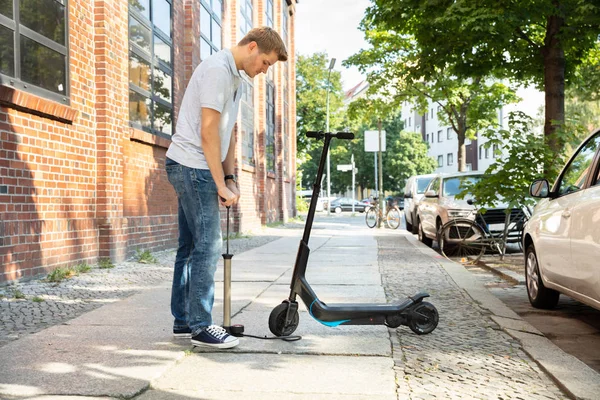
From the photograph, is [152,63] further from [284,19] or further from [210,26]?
[284,19]

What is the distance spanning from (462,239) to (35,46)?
7382mm

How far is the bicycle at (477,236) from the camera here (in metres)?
11.2

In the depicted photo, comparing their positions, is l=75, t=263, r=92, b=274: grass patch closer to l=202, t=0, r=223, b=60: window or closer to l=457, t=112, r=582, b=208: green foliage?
l=457, t=112, r=582, b=208: green foliage

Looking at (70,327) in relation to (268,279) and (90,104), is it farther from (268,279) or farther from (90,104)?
(90,104)

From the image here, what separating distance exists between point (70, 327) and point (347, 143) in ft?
214

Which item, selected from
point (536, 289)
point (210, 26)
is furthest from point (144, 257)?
point (210, 26)

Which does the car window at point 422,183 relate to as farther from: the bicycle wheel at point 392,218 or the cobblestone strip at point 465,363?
the cobblestone strip at point 465,363

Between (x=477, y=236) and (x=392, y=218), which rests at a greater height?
(x=477, y=236)

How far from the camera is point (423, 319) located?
15.5ft

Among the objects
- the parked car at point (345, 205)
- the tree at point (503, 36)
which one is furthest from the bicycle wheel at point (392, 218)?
the parked car at point (345, 205)

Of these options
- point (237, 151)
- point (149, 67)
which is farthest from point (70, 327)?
point (237, 151)

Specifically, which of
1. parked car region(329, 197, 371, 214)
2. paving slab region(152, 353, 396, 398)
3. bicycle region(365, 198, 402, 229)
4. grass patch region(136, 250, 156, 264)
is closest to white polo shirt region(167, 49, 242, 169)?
paving slab region(152, 353, 396, 398)

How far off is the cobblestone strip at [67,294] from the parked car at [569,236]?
3916 millimetres

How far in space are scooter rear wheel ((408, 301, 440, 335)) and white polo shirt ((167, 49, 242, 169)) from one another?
171cm
